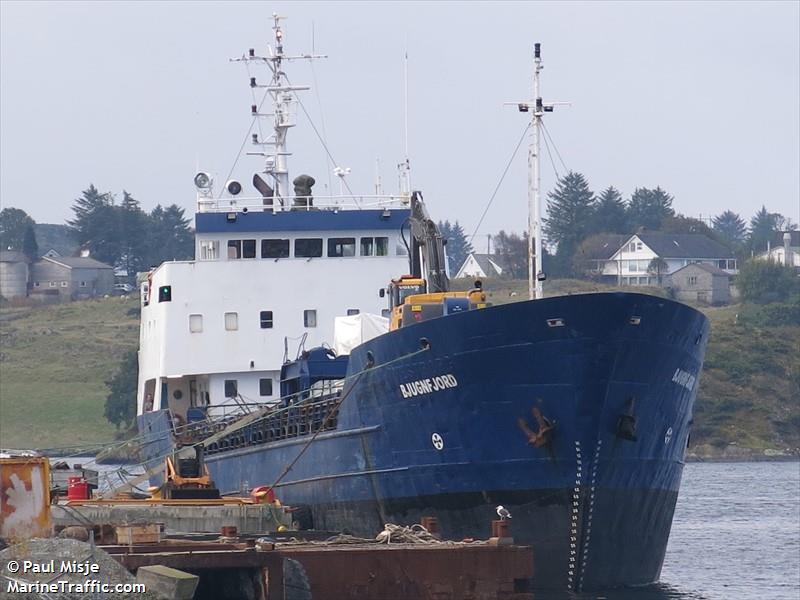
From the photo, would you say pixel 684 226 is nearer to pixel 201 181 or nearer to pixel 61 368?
pixel 61 368

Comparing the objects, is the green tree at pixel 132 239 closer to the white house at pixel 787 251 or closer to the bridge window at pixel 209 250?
the white house at pixel 787 251

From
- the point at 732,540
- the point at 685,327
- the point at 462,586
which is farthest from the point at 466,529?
the point at 732,540

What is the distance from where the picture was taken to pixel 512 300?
Result: 254ft

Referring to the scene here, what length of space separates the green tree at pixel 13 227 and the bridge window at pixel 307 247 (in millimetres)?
133709

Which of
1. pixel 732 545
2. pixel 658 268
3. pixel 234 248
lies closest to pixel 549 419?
pixel 234 248

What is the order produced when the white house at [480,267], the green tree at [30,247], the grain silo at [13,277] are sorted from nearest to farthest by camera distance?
1. the white house at [480,267]
2. the grain silo at [13,277]
3. the green tree at [30,247]

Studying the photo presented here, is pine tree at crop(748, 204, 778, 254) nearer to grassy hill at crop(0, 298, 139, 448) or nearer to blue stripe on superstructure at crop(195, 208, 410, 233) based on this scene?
grassy hill at crop(0, 298, 139, 448)

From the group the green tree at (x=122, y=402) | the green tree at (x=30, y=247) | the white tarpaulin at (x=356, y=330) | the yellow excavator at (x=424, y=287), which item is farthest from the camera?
the green tree at (x=30, y=247)

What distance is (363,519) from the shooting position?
76.1ft

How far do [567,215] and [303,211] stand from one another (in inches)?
4114

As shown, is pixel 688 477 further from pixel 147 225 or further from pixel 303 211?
pixel 147 225

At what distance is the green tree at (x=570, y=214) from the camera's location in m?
132

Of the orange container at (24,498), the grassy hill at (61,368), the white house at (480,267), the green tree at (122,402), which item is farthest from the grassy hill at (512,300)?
the orange container at (24,498)

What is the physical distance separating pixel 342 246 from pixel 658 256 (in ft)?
326
